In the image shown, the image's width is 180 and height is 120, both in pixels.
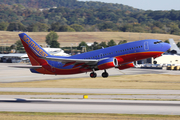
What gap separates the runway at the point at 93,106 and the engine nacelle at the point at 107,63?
257 inches

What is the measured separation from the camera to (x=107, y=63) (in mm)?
51688

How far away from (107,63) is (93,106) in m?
8.80

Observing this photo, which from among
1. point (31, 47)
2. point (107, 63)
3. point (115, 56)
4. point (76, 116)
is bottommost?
point (76, 116)

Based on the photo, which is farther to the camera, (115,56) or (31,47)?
(31,47)

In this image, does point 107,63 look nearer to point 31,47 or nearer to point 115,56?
point 115,56

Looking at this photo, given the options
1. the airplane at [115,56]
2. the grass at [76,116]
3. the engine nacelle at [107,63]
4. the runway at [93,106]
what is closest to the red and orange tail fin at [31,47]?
the airplane at [115,56]

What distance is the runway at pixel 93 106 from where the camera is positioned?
144 ft

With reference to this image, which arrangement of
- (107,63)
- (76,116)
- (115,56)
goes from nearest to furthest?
(76,116) < (107,63) < (115,56)

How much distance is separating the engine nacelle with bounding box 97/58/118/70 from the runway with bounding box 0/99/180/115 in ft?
21.4

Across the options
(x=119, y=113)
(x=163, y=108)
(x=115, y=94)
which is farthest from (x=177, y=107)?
(x=115, y=94)

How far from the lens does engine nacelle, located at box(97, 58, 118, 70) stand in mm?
51597

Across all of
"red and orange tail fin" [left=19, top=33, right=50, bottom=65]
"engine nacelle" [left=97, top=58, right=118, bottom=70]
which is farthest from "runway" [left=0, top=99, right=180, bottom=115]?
"red and orange tail fin" [left=19, top=33, right=50, bottom=65]

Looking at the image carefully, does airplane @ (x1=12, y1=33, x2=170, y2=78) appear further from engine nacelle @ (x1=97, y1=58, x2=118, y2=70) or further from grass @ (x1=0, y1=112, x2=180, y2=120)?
grass @ (x1=0, y1=112, x2=180, y2=120)

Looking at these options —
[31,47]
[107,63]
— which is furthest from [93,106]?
[31,47]
